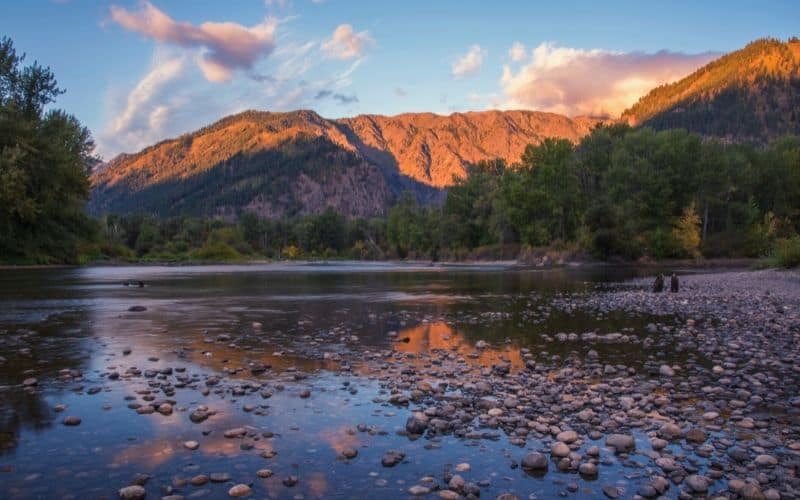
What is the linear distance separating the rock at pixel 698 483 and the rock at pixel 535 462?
5.01 ft

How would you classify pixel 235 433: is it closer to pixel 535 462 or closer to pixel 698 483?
pixel 535 462

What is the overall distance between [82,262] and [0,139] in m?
35.5

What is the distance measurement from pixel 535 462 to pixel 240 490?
3.38 meters

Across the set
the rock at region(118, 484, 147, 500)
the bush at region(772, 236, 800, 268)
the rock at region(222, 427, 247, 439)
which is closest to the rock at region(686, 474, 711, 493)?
the rock at region(222, 427, 247, 439)

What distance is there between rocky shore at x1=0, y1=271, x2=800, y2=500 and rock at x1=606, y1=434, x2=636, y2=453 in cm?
2

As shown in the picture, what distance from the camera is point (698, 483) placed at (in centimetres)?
593

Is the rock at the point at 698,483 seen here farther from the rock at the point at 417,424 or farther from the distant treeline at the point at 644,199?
the distant treeline at the point at 644,199

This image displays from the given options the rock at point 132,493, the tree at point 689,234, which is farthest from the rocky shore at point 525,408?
the tree at point 689,234

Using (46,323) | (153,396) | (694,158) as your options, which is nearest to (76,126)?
(46,323)

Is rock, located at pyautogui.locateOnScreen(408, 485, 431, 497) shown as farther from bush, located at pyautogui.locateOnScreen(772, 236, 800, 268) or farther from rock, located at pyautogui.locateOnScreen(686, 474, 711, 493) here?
bush, located at pyautogui.locateOnScreen(772, 236, 800, 268)

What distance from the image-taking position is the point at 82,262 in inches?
3575

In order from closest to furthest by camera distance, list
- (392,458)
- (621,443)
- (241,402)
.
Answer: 1. (392,458)
2. (621,443)
3. (241,402)

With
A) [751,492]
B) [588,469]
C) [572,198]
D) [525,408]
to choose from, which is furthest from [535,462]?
[572,198]

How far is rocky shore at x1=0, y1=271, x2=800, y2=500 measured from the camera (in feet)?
20.1
